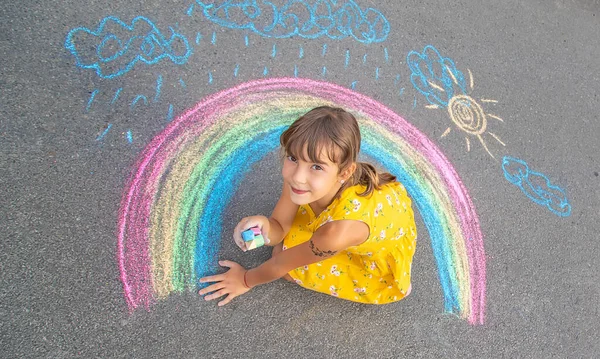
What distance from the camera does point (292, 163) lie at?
1.81m

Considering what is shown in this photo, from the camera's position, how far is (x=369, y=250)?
2053 millimetres

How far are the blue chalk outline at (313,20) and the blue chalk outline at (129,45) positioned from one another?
1.27 ft

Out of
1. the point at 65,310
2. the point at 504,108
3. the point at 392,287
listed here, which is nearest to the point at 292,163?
the point at 392,287

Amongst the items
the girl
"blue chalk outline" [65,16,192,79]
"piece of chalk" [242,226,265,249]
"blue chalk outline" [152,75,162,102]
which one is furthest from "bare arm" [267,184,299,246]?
"blue chalk outline" [65,16,192,79]

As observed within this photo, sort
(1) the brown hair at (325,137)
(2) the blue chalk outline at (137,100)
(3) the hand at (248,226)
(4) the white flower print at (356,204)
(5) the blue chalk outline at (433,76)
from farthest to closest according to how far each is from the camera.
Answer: (5) the blue chalk outline at (433,76) < (2) the blue chalk outline at (137,100) < (3) the hand at (248,226) < (4) the white flower print at (356,204) < (1) the brown hair at (325,137)

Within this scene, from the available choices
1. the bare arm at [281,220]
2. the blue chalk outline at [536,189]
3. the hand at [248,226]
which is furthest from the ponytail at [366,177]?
the blue chalk outline at [536,189]

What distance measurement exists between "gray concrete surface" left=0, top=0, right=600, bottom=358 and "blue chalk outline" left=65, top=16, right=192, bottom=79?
0.05m

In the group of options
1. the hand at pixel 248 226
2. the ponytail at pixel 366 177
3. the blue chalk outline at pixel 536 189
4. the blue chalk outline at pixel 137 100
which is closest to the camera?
the ponytail at pixel 366 177

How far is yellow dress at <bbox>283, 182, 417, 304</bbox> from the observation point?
1886 mm

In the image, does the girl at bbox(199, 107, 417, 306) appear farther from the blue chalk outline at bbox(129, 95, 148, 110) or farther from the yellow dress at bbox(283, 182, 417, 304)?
the blue chalk outline at bbox(129, 95, 148, 110)

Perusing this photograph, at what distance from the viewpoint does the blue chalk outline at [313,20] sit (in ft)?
10.2

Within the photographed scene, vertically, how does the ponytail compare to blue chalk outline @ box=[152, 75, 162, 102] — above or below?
below

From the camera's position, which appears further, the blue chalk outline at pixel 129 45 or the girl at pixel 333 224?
the blue chalk outline at pixel 129 45

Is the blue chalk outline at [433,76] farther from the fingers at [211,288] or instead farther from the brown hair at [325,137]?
the fingers at [211,288]
